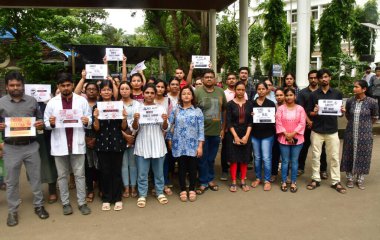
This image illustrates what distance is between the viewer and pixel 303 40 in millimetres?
9039

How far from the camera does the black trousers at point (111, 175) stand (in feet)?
14.6

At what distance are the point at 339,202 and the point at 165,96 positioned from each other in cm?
287

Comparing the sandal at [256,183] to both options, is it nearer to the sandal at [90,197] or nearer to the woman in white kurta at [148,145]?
the woman in white kurta at [148,145]

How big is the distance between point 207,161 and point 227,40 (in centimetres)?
1479

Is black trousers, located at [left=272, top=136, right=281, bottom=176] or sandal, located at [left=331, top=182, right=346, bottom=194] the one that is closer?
sandal, located at [left=331, top=182, right=346, bottom=194]

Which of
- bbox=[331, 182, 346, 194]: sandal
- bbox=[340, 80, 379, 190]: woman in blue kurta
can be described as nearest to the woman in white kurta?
bbox=[331, 182, 346, 194]: sandal

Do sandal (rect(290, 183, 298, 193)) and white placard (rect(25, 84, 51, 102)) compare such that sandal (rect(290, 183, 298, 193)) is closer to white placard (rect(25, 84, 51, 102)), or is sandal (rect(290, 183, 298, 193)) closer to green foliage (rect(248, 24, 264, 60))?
white placard (rect(25, 84, 51, 102))

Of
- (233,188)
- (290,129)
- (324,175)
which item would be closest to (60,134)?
(233,188)

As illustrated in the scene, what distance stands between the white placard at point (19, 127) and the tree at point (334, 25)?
18.1m

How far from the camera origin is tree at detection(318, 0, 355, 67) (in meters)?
19.2

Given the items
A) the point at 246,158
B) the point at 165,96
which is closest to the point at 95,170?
the point at 165,96

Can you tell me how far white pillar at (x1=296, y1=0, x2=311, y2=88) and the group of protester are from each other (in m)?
3.57

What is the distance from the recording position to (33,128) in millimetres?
4070

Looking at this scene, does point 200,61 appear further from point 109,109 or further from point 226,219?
point 226,219
